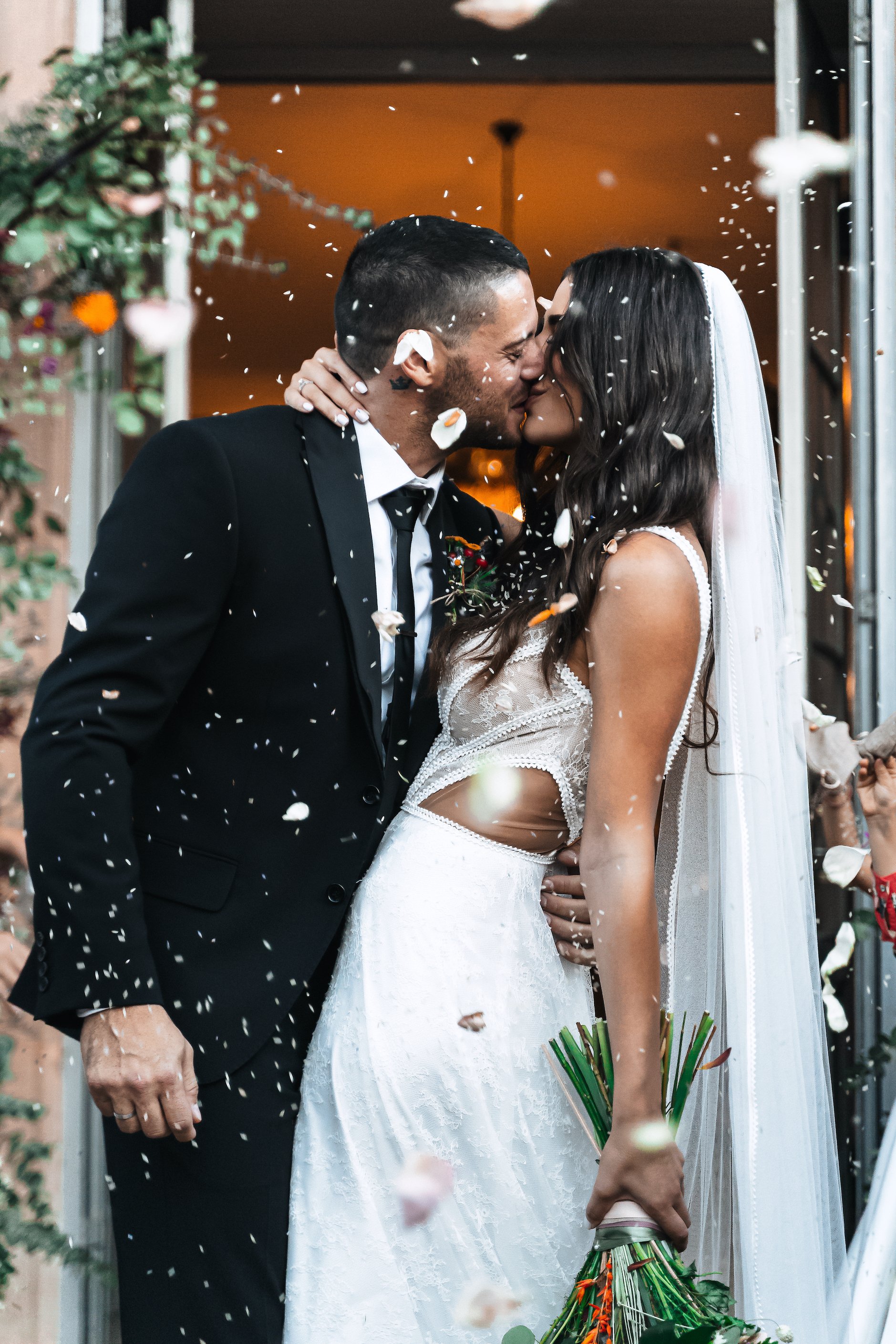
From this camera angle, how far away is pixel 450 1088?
1748 millimetres

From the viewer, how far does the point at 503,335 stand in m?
2.08

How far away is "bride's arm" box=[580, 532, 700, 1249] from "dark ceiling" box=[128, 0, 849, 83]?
1.63 meters

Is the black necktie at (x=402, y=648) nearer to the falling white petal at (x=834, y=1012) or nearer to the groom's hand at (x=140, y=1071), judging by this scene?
the groom's hand at (x=140, y=1071)

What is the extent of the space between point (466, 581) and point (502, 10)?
1612mm

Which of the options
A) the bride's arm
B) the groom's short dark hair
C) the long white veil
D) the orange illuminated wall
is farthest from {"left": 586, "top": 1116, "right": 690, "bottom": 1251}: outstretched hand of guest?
the orange illuminated wall

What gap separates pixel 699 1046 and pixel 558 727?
503 mm

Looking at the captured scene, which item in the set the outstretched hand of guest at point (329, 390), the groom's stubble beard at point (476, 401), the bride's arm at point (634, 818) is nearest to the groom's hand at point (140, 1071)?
the bride's arm at point (634, 818)

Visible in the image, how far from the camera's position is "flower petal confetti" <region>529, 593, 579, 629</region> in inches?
71.5

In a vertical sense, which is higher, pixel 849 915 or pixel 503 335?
pixel 503 335

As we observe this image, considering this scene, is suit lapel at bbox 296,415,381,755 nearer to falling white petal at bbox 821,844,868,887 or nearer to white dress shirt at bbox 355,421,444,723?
white dress shirt at bbox 355,421,444,723

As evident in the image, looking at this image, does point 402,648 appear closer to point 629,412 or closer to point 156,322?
point 629,412

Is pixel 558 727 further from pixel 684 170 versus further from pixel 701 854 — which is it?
pixel 684 170

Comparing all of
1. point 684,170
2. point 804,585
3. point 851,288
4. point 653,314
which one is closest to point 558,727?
point 653,314

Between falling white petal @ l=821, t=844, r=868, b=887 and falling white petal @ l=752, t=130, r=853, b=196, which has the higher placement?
falling white petal @ l=752, t=130, r=853, b=196
